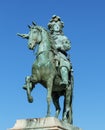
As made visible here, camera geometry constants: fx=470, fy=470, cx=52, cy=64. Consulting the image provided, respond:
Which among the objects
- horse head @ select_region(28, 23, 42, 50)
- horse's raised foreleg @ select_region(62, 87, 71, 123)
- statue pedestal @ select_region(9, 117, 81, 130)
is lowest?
statue pedestal @ select_region(9, 117, 81, 130)

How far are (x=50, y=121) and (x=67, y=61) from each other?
289 centimetres

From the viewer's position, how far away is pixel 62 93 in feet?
61.5

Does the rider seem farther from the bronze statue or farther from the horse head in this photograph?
the horse head

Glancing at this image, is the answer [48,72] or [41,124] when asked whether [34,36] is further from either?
[41,124]

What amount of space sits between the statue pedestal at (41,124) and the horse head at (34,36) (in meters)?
2.77

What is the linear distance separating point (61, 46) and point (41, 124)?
3559 mm

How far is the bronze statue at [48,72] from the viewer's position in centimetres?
1744

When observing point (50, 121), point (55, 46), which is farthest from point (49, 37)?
point (50, 121)

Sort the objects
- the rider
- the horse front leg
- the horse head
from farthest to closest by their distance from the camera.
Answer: the rider → the horse head → the horse front leg

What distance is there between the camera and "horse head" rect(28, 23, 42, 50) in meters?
17.7

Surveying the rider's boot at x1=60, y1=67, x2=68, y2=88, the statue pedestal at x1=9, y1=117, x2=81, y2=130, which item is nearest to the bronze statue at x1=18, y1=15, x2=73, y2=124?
the rider's boot at x1=60, y1=67, x2=68, y2=88

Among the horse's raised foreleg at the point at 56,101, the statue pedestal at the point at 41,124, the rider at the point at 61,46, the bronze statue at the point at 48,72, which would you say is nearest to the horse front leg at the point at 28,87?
the bronze statue at the point at 48,72

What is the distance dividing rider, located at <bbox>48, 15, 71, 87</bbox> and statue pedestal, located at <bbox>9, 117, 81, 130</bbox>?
5.48 ft

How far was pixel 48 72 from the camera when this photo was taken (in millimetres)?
17453
